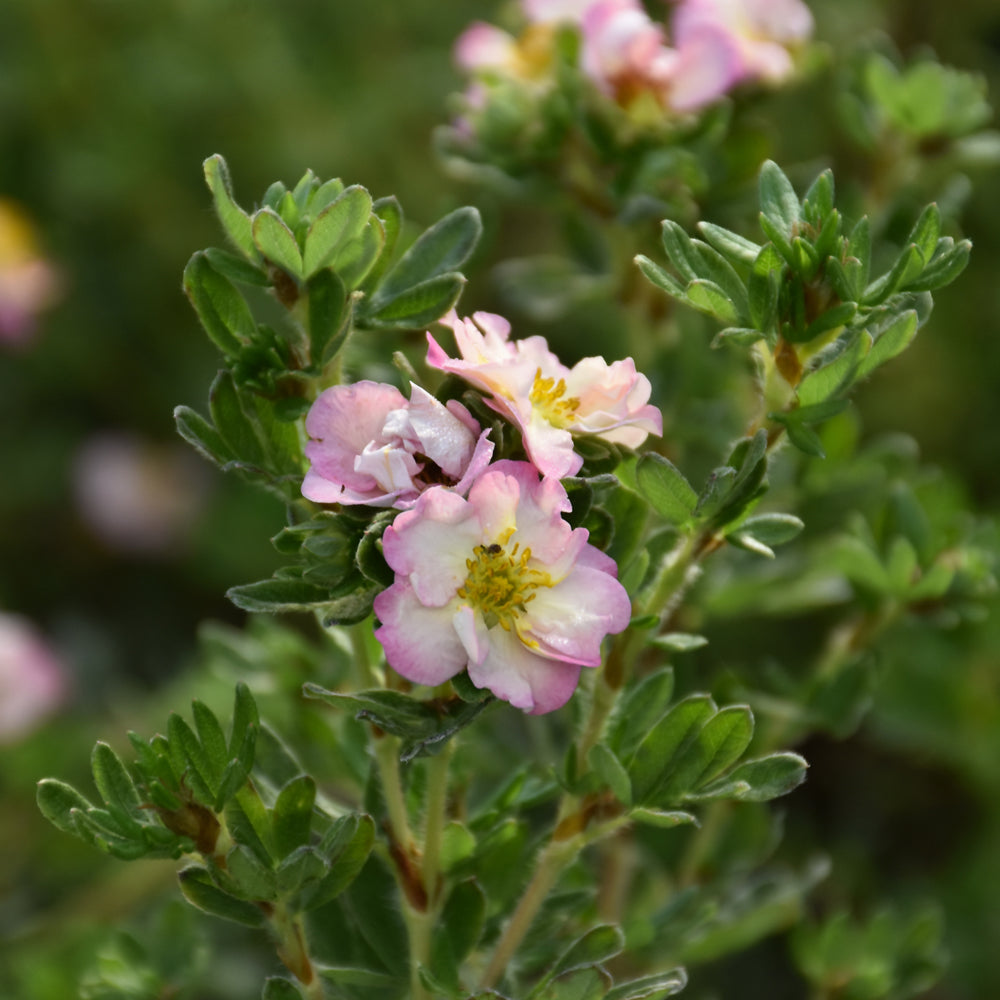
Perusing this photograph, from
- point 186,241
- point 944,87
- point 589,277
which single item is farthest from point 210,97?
point 944,87

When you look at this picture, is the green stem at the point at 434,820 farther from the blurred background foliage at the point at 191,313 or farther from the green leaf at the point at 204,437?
the blurred background foliage at the point at 191,313

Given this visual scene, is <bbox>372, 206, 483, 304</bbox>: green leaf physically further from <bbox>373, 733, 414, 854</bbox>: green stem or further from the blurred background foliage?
the blurred background foliage

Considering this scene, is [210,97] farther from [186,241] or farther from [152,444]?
[152,444]

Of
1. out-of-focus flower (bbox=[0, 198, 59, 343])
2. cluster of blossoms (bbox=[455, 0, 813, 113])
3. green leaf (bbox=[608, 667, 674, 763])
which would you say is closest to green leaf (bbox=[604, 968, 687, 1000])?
green leaf (bbox=[608, 667, 674, 763])

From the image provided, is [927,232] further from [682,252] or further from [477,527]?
[477,527]

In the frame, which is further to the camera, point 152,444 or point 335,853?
point 152,444

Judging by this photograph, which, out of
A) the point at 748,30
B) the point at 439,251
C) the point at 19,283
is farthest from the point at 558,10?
the point at 19,283
